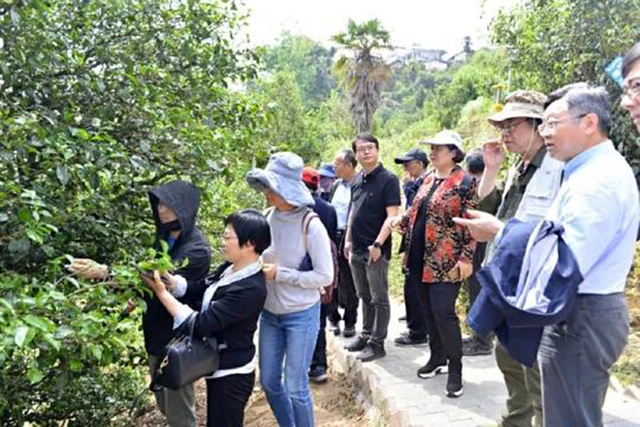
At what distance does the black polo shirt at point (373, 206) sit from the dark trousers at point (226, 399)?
190 cm

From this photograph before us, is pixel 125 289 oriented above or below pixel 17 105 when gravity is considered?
below

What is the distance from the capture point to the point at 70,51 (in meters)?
3.09

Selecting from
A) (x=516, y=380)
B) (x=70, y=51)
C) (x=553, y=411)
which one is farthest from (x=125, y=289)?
(x=516, y=380)

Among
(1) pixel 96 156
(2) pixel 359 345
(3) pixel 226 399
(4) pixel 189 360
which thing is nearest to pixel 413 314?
(2) pixel 359 345

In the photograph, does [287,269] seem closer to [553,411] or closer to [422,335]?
[553,411]

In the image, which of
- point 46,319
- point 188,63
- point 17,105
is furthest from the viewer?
point 188,63

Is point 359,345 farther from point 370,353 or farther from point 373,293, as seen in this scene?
point 373,293

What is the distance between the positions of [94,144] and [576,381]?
2.14 meters

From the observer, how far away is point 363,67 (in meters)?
21.1

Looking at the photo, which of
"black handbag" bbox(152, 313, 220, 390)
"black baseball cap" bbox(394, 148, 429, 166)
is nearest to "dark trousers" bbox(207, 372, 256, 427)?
"black handbag" bbox(152, 313, 220, 390)

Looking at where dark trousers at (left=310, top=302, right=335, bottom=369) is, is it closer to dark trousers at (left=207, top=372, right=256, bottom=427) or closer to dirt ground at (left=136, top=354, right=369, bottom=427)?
dirt ground at (left=136, top=354, right=369, bottom=427)

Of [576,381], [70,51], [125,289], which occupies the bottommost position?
[576,381]

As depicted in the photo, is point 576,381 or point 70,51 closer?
point 576,381

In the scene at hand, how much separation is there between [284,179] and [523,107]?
1.27m
